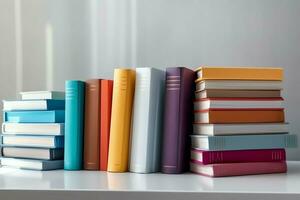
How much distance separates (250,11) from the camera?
1.10m

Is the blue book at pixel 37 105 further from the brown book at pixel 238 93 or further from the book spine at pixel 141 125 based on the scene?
the brown book at pixel 238 93

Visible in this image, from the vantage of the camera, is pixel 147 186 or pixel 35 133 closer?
pixel 147 186

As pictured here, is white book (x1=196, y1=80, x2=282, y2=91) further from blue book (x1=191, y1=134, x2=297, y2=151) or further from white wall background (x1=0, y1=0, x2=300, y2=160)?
white wall background (x1=0, y1=0, x2=300, y2=160)

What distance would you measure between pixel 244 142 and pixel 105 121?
307 millimetres

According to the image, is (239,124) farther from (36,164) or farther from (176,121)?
(36,164)

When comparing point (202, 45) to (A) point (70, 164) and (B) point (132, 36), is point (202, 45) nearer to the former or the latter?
(B) point (132, 36)

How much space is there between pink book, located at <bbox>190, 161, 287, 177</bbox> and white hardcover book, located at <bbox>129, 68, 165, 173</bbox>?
0.32 feet

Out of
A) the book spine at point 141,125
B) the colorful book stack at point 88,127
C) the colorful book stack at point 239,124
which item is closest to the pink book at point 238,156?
the colorful book stack at point 239,124

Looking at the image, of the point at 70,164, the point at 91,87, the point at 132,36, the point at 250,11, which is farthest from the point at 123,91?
the point at 250,11

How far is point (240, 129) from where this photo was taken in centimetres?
80

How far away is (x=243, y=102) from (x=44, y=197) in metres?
0.43

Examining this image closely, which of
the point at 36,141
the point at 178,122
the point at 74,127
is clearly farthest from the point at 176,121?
the point at 36,141

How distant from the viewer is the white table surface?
621 millimetres

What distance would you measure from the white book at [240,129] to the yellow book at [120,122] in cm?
16
